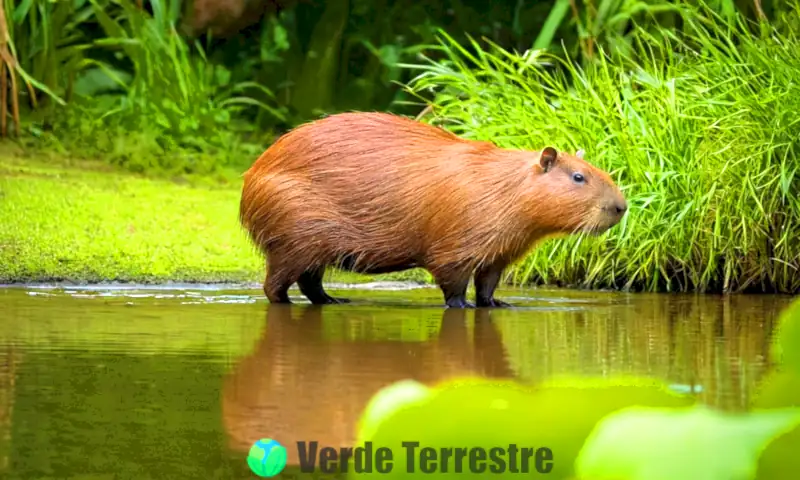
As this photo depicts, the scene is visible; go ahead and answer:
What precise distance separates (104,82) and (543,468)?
10.1 metres

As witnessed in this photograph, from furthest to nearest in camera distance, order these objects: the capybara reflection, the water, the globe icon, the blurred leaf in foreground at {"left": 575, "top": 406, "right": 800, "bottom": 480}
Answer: the capybara reflection → the water → the globe icon → the blurred leaf in foreground at {"left": 575, "top": 406, "right": 800, "bottom": 480}

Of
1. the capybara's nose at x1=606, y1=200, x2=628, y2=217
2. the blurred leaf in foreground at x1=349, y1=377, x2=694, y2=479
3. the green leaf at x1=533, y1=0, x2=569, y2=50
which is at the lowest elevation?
the capybara's nose at x1=606, y1=200, x2=628, y2=217

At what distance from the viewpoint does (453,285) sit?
5.56 meters

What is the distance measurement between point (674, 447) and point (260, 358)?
134 inches

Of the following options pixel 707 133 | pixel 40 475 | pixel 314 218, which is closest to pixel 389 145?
pixel 314 218

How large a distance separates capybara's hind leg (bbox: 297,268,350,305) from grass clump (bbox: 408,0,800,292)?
1.34 m

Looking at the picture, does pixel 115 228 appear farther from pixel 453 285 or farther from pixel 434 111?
pixel 453 285

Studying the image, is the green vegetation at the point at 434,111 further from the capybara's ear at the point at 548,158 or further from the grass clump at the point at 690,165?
the capybara's ear at the point at 548,158

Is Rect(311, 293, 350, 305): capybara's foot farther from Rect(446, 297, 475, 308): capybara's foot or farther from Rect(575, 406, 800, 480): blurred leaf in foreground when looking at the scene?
Rect(575, 406, 800, 480): blurred leaf in foreground

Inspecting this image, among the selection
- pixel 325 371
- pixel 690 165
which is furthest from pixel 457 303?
pixel 325 371

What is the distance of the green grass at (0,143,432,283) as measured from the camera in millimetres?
6324

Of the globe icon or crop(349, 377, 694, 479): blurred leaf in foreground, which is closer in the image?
crop(349, 377, 694, 479): blurred leaf in foreground

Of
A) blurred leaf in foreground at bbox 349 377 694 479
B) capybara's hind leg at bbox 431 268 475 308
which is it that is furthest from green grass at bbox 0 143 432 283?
blurred leaf in foreground at bbox 349 377 694 479

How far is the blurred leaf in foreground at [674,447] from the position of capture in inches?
15.2
